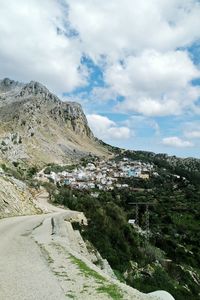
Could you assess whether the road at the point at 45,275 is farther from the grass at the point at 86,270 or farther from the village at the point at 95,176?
the village at the point at 95,176

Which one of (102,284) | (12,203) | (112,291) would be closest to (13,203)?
(12,203)

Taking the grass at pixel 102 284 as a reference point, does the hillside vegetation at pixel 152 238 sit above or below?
below

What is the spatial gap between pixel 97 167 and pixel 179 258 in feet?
472

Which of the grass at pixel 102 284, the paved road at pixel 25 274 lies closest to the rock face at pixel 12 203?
the paved road at pixel 25 274

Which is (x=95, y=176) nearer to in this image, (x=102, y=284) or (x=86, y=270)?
(x=86, y=270)

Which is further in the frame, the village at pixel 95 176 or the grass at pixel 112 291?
the village at pixel 95 176

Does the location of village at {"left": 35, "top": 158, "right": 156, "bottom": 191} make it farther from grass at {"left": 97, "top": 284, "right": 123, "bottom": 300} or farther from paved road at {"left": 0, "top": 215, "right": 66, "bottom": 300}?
grass at {"left": 97, "top": 284, "right": 123, "bottom": 300}

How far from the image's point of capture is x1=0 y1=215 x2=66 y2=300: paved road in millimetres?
Answer: 9484

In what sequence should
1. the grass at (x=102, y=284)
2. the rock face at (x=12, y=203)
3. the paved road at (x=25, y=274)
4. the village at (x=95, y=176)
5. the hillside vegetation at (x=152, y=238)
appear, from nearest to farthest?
the paved road at (x=25, y=274), the grass at (x=102, y=284), the hillside vegetation at (x=152, y=238), the rock face at (x=12, y=203), the village at (x=95, y=176)

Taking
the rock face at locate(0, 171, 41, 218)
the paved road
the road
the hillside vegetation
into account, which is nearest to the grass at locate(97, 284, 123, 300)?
the road

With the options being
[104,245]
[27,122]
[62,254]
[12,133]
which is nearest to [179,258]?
[104,245]

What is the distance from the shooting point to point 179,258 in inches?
2072

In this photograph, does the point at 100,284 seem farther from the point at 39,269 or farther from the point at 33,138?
the point at 33,138

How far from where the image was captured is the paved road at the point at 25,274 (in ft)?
31.1
